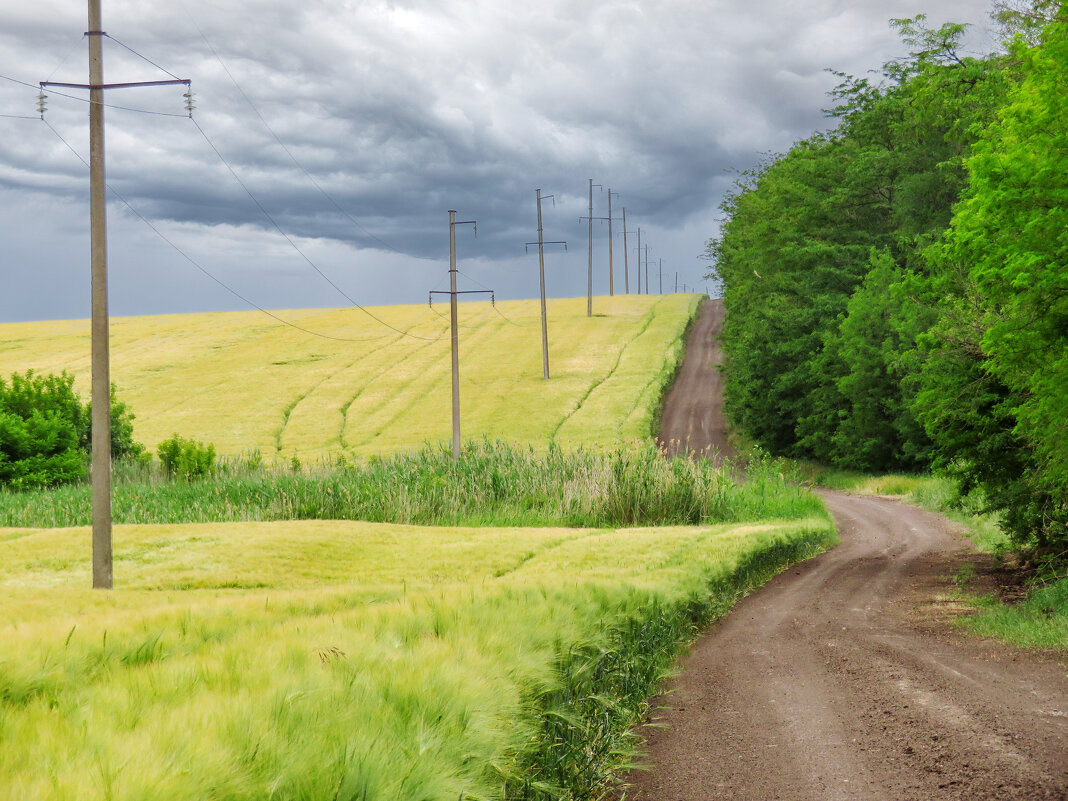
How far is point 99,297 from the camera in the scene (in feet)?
48.7

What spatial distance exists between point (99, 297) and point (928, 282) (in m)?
15.8

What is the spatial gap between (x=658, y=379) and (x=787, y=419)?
14705mm

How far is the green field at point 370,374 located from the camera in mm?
50938

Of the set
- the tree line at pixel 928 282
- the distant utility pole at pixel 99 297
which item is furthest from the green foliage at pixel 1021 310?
the distant utility pole at pixel 99 297

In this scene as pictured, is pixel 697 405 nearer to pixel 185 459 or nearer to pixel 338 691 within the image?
pixel 185 459

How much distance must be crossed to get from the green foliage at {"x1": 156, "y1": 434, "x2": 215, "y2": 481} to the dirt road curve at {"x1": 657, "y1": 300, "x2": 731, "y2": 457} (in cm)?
2082

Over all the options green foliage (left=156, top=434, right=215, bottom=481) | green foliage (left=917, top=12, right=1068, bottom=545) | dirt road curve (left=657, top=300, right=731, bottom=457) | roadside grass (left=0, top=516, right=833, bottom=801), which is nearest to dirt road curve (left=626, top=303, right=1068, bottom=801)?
roadside grass (left=0, top=516, right=833, bottom=801)

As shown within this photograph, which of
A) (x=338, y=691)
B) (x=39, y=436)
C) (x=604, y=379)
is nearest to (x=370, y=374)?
(x=604, y=379)

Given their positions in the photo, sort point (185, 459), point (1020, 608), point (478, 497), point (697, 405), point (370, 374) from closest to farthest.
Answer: point (1020, 608)
point (478, 497)
point (185, 459)
point (697, 405)
point (370, 374)

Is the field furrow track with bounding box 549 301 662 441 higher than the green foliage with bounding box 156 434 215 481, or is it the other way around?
the field furrow track with bounding box 549 301 662 441

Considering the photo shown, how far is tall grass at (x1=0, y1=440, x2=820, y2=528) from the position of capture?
24.5m

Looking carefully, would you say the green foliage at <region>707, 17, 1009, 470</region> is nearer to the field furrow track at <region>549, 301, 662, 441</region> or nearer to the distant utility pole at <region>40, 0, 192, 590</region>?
the field furrow track at <region>549, 301, 662, 441</region>

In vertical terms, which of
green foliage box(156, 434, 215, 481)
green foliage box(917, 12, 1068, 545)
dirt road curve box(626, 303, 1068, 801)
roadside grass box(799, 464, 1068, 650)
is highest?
green foliage box(917, 12, 1068, 545)

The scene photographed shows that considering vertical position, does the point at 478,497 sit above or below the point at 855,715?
above
